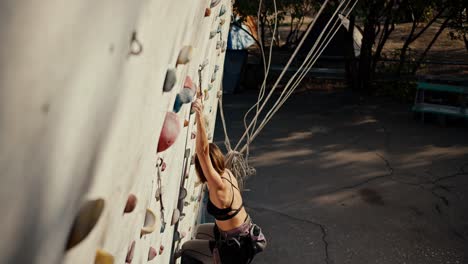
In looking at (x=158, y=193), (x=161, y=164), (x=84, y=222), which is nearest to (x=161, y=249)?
(x=158, y=193)

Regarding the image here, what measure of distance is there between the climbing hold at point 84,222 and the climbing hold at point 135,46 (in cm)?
28

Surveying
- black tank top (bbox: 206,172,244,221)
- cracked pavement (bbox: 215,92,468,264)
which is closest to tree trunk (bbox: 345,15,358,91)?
cracked pavement (bbox: 215,92,468,264)

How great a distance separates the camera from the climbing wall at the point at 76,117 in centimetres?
69

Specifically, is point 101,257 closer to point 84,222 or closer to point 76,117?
point 84,222

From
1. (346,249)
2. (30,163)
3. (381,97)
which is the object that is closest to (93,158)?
(30,163)

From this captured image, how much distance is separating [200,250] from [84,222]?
8.78ft

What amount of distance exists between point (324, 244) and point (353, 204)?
0.95 meters

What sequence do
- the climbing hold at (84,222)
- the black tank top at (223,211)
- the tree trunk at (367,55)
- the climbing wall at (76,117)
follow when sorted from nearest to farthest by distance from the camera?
1. the climbing wall at (76,117)
2. the climbing hold at (84,222)
3. the black tank top at (223,211)
4. the tree trunk at (367,55)

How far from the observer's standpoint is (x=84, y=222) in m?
0.91

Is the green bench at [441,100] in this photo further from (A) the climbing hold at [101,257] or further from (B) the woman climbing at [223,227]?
(A) the climbing hold at [101,257]

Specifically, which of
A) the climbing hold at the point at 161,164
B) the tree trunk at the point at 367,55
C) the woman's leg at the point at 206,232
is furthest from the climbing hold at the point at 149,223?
the tree trunk at the point at 367,55

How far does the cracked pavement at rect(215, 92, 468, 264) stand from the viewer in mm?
5078

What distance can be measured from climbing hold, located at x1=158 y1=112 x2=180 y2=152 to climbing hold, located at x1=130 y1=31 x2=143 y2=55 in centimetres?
49

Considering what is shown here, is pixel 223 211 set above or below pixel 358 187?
above
